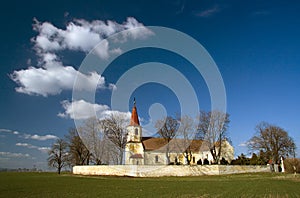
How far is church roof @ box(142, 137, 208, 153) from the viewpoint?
5322 cm

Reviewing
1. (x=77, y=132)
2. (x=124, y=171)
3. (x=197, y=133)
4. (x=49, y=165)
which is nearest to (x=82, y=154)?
(x=77, y=132)

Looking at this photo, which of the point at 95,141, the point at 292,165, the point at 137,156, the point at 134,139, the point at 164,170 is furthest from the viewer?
the point at 134,139

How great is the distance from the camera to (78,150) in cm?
5700

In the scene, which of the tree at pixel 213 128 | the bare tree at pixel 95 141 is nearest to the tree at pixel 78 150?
the bare tree at pixel 95 141

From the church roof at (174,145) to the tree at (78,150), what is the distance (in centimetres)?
1332

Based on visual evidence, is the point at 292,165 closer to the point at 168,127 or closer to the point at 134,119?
the point at 168,127

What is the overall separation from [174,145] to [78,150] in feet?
66.0

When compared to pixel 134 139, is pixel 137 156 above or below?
below

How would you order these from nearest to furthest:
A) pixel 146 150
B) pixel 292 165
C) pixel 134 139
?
1. pixel 292 165
2. pixel 146 150
3. pixel 134 139

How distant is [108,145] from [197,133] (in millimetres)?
16609

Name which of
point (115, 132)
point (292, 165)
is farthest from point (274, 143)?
point (115, 132)

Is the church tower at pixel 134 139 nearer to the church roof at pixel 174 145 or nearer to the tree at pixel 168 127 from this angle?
the church roof at pixel 174 145

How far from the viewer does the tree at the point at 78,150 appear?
2225 inches

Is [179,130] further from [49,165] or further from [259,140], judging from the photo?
[49,165]
